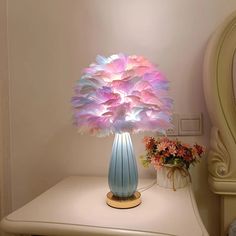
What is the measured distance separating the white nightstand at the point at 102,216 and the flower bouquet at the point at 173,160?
39mm

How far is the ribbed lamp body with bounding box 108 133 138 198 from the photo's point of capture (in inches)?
33.2

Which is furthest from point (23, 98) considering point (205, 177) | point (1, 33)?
point (205, 177)

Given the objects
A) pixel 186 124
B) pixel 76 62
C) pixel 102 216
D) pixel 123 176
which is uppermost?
pixel 76 62

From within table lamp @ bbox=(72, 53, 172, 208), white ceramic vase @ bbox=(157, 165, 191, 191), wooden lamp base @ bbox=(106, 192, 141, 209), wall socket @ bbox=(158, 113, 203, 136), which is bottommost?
wooden lamp base @ bbox=(106, 192, 141, 209)

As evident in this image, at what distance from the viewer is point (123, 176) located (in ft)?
2.77

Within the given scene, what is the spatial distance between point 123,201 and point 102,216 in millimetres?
90

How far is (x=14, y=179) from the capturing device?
4.18 ft

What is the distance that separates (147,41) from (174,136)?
441 millimetres

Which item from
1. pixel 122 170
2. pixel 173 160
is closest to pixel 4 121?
pixel 122 170

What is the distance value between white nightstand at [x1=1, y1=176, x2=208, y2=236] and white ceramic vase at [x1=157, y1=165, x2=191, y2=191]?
23 mm

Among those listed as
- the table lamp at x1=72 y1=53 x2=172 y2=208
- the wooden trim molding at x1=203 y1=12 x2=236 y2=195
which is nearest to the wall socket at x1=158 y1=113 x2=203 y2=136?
the wooden trim molding at x1=203 y1=12 x2=236 y2=195

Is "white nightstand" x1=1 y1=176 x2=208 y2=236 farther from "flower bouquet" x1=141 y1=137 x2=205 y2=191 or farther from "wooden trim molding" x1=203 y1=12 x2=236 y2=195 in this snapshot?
"wooden trim molding" x1=203 y1=12 x2=236 y2=195

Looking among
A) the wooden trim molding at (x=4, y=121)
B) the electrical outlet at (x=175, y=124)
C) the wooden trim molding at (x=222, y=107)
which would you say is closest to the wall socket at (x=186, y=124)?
the electrical outlet at (x=175, y=124)

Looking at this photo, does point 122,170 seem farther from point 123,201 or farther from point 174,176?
point 174,176
